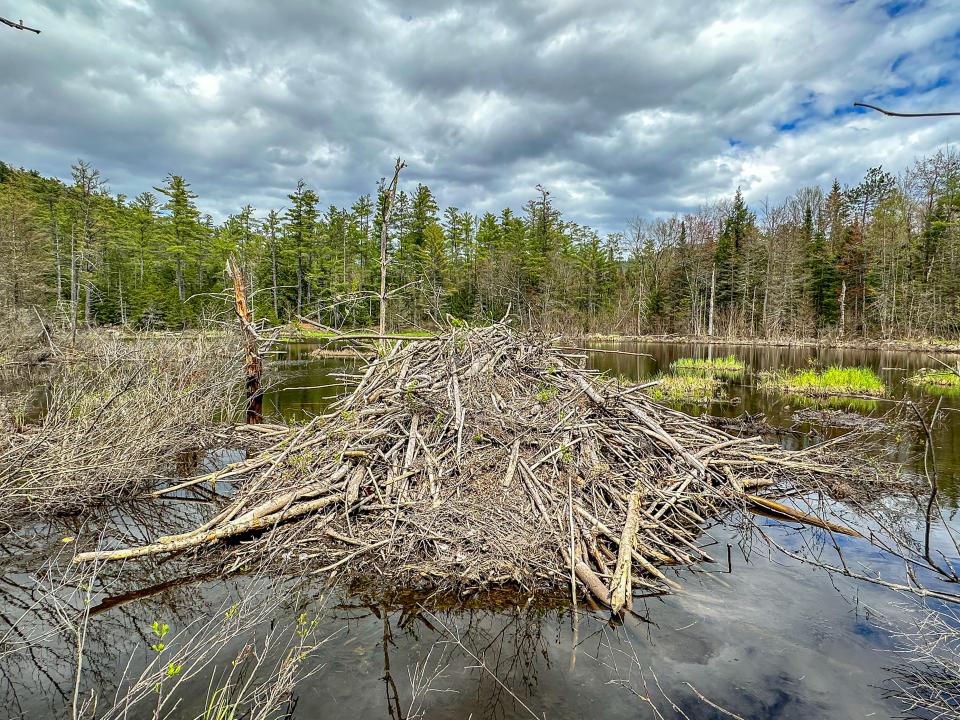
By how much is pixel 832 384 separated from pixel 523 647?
17117 mm

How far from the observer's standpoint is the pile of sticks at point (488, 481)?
447 cm

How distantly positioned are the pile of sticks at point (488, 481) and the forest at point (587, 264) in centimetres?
2809

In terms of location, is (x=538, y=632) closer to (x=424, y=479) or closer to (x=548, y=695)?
(x=548, y=695)

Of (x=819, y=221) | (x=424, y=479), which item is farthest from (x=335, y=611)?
(x=819, y=221)

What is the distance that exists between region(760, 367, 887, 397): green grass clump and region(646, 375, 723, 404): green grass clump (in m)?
2.01

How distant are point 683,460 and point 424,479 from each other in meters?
3.19

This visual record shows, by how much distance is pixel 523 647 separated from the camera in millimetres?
3641

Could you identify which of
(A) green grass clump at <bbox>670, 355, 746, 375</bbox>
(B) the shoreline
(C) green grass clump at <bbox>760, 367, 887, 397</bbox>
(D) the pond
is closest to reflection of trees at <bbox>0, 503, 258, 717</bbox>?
(D) the pond

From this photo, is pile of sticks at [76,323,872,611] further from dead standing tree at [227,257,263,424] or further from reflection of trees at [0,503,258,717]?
dead standing tree at [227,257,263,424]

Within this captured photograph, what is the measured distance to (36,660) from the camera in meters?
3.44

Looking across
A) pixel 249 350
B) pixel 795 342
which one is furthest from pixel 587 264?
pixel 249 350

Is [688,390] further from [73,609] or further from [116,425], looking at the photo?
[73,609]

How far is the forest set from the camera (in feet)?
121

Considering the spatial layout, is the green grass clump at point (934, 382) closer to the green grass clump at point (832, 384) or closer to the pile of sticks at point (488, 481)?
the green grass clump at point (832, 384)
